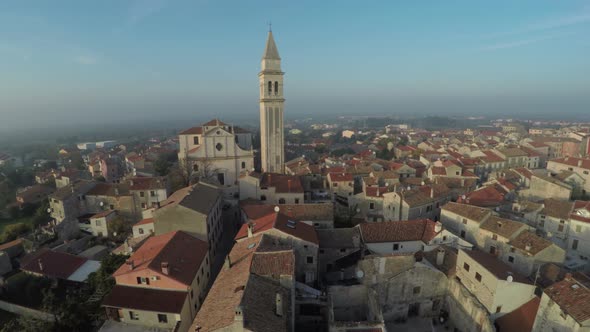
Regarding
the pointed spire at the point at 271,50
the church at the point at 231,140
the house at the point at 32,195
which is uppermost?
the pointed spire at the point at 271,50

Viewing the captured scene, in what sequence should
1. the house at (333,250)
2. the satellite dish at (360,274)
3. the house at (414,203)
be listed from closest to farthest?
the satellite dish at (360,274) < the house at (333,250) < the house at (414,203)

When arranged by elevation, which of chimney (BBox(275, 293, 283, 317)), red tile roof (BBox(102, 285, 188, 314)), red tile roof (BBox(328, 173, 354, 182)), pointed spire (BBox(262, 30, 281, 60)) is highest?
pointed spire (BBox(262, 30, 281, 60))

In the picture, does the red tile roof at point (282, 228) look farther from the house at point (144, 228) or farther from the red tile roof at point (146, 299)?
the house at point (144, 228)

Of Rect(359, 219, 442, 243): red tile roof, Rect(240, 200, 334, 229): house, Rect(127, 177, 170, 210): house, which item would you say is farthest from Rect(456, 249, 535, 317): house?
Rect(127, 177, 170, 210): house

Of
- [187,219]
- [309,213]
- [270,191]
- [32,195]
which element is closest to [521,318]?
[309,213]

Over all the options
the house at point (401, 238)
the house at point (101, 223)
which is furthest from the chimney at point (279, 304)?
the house at point (101, 223)

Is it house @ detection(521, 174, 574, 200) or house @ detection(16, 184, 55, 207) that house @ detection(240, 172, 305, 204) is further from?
house @ detection(16, 184, 55, 207)
